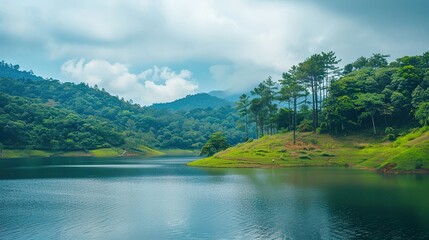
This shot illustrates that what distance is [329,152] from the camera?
10850 centimetres

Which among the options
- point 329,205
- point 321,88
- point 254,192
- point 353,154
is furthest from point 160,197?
point 321,88

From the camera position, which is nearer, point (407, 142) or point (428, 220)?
point (428, 220)

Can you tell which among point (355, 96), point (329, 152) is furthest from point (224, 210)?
point (355, 96)

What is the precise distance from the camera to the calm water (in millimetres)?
35719

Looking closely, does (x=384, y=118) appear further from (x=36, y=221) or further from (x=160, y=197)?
(x=36, y=221)

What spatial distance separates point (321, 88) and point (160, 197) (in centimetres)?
9724

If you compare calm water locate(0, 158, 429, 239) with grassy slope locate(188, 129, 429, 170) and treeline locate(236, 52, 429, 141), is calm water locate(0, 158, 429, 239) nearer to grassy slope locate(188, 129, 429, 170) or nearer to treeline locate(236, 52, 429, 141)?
grassy slope locate(188, 129, 429, 170)

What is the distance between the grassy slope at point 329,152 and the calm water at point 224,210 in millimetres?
16243

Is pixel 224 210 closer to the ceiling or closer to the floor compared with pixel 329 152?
closer to the floor

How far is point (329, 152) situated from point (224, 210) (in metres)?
69.5

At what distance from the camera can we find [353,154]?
106125 millimetres

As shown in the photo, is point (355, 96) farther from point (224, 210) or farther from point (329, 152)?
point (224, 210)

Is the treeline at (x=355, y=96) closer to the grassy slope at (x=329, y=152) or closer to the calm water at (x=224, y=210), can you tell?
the grassy slope at (x=329, y=152)

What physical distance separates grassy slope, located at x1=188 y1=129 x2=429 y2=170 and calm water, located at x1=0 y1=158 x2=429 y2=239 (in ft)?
53.3
